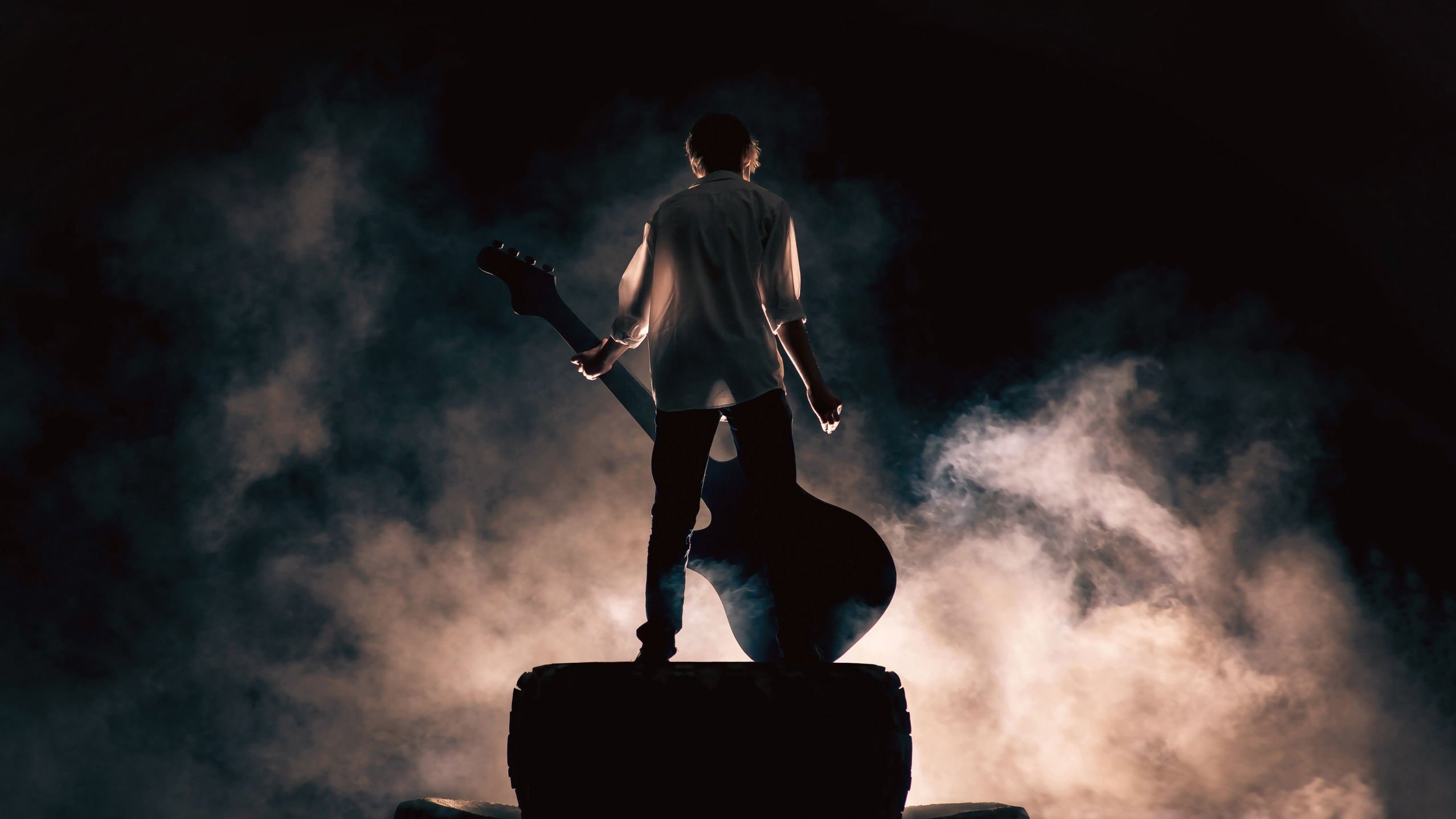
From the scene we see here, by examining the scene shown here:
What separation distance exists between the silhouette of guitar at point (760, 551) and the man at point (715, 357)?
3.1 inches

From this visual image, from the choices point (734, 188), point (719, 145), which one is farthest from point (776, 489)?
point (719, 145)

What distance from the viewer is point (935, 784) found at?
3.86m

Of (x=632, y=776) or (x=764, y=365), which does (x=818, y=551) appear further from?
(x=632, y=776)

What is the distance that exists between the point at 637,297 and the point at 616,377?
2.53 ft

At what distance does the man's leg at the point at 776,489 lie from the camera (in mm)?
1832

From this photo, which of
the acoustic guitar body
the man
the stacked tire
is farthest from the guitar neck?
the stacked tire

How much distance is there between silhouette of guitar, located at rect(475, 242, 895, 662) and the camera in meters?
1.91

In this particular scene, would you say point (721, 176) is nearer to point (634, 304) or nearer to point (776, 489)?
point (634, 304)

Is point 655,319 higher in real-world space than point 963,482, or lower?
lower

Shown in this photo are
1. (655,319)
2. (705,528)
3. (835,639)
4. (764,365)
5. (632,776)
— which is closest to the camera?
(632,776)

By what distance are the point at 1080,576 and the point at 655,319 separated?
2.90 m

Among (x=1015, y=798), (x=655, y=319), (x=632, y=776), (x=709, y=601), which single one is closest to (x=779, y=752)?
(x=632, y=776)

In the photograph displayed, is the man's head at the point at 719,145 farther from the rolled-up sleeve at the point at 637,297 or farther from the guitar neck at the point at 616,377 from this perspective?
the guitar neck at the point at 616,377

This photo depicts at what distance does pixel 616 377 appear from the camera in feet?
9.28
